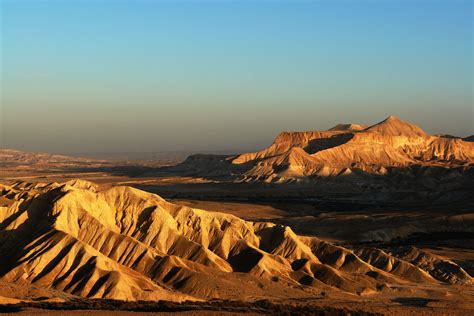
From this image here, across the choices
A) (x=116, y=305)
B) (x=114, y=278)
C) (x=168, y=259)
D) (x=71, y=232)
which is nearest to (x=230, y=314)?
(x=116, y=305)

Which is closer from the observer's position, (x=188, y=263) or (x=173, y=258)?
(x=173, y=258)

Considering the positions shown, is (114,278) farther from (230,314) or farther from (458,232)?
(458,232)

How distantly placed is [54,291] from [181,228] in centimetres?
2126

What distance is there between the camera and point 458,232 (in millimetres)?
121250

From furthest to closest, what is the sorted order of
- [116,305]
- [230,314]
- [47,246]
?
[47,246] → [116,305] → [230,314]

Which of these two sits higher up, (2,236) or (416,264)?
(2,236)

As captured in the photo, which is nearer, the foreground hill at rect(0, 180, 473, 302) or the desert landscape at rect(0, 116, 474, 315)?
the desert landscape at rect(0, 116, 474, 315)

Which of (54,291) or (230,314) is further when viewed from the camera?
(54,291)

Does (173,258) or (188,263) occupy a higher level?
(173,258)

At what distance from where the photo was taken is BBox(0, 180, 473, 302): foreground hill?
60031 mm

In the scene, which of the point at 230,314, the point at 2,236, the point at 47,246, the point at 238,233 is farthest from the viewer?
the point at 238,233

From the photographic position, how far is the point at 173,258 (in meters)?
65.9

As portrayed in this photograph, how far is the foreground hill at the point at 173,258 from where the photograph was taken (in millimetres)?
60031

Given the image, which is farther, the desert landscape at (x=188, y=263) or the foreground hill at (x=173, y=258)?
the foreground hill at (x=173, y=258)
